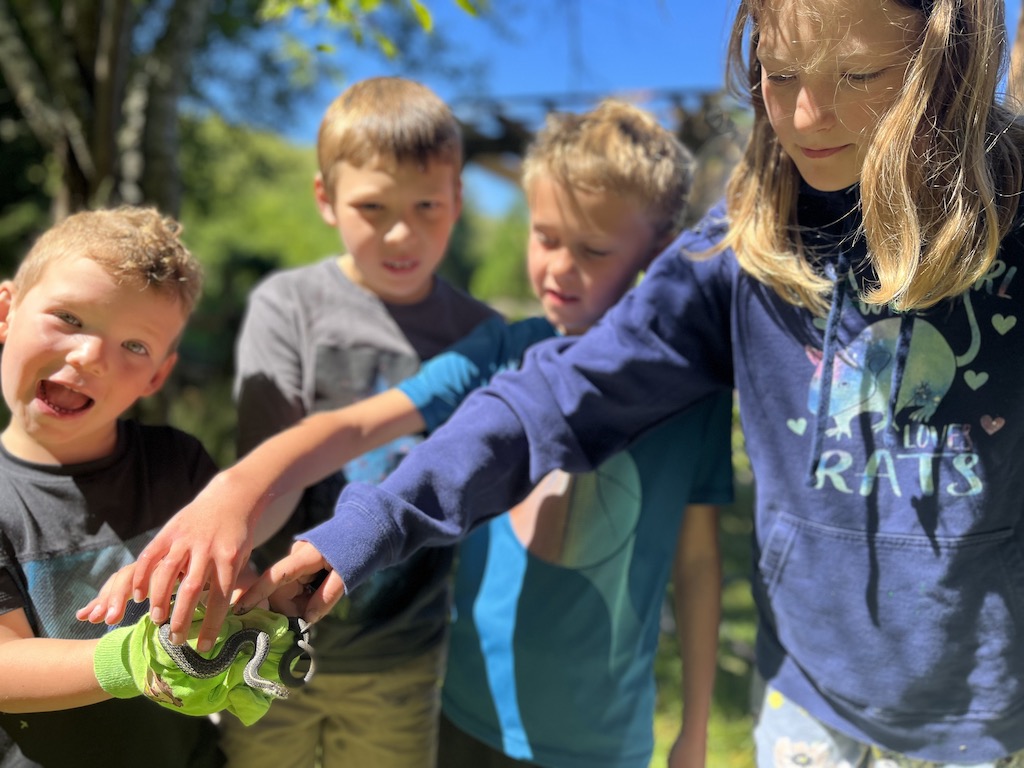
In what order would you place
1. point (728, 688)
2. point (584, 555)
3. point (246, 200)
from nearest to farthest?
point (584, 555), point (728, 688), point (246, 200)

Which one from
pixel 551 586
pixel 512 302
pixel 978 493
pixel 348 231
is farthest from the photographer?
pixel 512 302

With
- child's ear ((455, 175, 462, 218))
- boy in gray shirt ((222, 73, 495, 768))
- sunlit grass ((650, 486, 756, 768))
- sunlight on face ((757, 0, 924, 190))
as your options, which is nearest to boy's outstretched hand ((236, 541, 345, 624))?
boy in gray shirt ((222, 73, 495, 768))

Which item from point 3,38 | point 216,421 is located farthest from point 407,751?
point 216,421

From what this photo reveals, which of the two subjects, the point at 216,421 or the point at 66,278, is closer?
the point at 66,278

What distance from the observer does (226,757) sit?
1.91m

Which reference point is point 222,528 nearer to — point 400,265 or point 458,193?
point 400,265

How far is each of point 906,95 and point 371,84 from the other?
1.33 m

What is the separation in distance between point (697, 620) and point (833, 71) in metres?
1.16

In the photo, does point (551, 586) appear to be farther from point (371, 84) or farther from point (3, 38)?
point (3, 38)

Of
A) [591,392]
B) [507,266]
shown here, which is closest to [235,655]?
[591,392]

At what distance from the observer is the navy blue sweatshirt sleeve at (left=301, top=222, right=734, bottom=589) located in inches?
61.7

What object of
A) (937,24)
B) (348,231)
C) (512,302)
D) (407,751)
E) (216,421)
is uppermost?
(937,24)

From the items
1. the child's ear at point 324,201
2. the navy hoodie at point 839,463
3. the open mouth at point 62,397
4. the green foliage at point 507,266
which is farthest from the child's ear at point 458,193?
the green foliage at point 507,266

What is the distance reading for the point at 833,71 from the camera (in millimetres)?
1305
